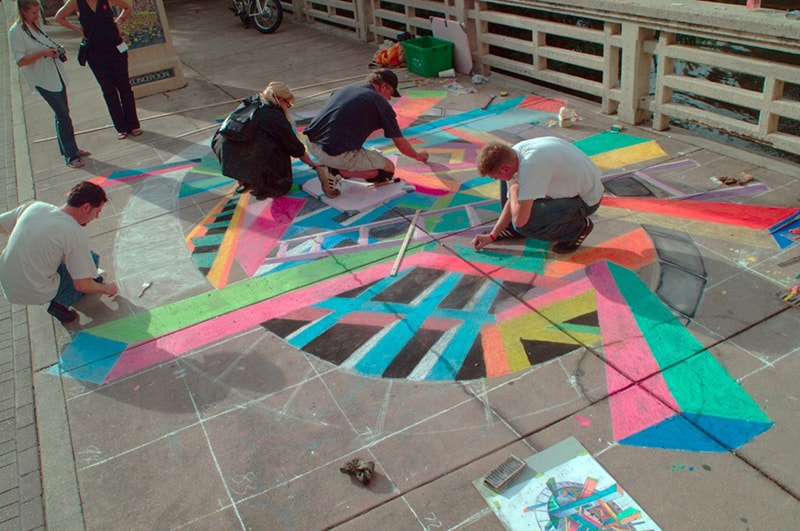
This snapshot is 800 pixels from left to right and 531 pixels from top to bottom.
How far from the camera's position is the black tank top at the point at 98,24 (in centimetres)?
788

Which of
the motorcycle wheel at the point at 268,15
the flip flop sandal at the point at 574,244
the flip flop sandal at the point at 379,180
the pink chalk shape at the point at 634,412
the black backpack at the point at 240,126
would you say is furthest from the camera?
the motorcycle wheel at the point at 268,15

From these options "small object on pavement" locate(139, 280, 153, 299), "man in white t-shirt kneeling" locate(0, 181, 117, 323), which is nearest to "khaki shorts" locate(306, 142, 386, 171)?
"small object on pavement" locate(139, 280, 153, 299)

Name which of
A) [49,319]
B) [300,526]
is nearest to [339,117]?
[49,319]

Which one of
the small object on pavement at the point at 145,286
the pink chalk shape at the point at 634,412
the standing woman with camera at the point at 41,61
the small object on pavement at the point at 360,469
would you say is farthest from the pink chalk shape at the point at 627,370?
the standing woman with camera at the point at 41,61

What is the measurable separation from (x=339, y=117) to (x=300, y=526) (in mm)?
3869

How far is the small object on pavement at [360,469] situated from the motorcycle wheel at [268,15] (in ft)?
39.5

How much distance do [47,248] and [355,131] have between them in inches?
109

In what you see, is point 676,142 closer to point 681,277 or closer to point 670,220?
point 670,220

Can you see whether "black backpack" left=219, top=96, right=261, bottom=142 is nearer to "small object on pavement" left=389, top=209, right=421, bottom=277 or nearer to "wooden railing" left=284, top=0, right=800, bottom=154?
"small object on pavement" left=389, top=209, right=421, bottom=277

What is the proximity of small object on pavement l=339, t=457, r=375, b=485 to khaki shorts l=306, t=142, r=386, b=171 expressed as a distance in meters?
3.44

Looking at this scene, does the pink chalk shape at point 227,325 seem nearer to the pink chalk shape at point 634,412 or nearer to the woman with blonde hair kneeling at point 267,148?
the woman with blonde hair kneeling at point 267,148

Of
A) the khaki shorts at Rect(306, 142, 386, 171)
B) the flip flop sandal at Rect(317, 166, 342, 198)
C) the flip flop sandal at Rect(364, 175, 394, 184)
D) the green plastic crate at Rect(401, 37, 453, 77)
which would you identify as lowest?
the flip flop sandal at Rect(364, 175, 394, 184)

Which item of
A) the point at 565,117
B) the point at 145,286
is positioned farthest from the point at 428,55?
the point at 145,286

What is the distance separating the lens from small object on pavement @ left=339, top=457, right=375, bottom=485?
11.0 feet
